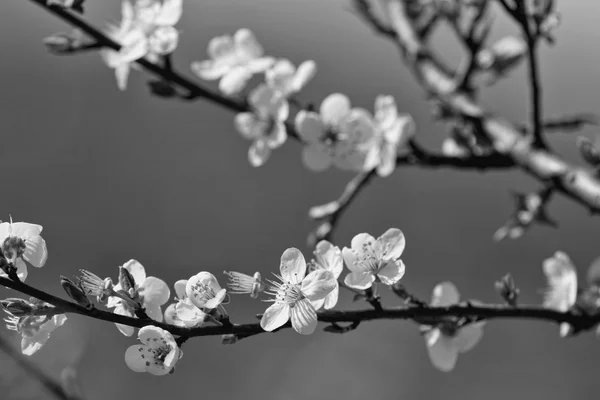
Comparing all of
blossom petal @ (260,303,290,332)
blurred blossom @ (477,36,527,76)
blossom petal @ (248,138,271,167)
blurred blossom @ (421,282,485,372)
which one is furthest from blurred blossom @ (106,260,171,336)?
blurred blossom @ (477,36,527,76)

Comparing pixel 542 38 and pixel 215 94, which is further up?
pixel 542 38

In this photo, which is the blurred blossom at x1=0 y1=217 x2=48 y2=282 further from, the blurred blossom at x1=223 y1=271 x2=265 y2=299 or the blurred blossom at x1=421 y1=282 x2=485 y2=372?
the blurred blossom at x1=421 y1=282 x2=485 y2=372

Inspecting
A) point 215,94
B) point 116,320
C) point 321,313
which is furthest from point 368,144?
point 116,320

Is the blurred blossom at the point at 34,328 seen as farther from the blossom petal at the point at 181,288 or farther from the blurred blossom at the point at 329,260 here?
the blurred blossom at the point at 329,260

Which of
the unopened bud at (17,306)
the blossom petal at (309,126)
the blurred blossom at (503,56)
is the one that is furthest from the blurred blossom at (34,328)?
the blurred blossom at (503,56)

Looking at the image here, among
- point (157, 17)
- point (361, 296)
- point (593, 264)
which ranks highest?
point (157, 17)

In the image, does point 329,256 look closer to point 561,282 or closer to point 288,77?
point 561,282

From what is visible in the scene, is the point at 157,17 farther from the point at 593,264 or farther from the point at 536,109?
the point at 593,264
